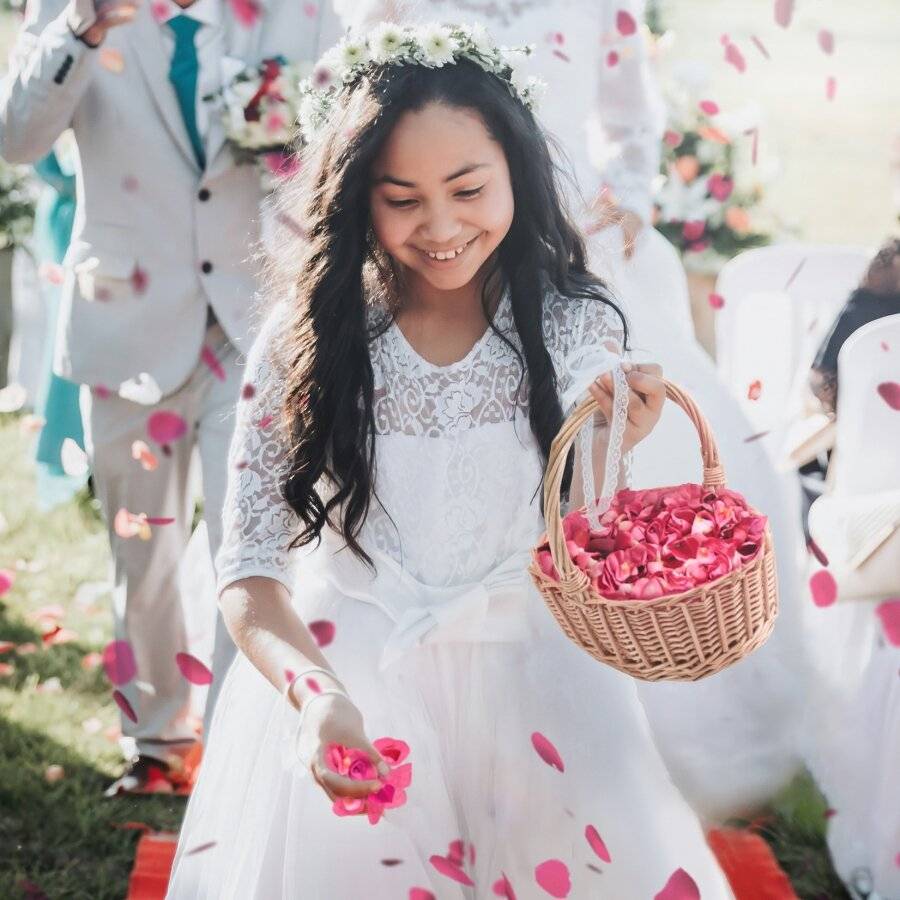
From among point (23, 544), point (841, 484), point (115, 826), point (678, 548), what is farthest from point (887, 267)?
point (23, 544)

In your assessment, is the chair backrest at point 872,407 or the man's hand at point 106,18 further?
the chair backrest at point 872,407

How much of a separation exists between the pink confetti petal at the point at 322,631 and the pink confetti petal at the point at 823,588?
1520mm

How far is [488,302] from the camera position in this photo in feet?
8.36

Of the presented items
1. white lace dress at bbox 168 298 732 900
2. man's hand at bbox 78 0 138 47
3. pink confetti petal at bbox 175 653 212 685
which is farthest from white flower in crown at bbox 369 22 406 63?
pink confetti petal at bbox 175 653 212 685

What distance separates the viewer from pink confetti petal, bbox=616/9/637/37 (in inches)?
153

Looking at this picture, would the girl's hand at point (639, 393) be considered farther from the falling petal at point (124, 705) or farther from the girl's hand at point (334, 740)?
the falling petal at point (124, 705)

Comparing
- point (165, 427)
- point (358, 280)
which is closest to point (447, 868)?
point (358, 280)

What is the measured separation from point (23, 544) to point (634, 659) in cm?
382

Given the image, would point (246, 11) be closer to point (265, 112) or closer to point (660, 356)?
point (265, 112)

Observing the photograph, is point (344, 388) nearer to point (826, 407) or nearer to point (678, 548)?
point (678, 548)

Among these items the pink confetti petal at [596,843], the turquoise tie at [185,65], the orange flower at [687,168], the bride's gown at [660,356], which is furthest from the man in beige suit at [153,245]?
the orange flower at [687,168]

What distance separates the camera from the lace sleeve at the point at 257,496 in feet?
8.00

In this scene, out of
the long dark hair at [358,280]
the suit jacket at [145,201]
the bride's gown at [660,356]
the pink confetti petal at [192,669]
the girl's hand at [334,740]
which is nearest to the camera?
the girl's hand at [334,740]

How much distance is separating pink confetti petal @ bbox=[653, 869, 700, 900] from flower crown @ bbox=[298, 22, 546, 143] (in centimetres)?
122
